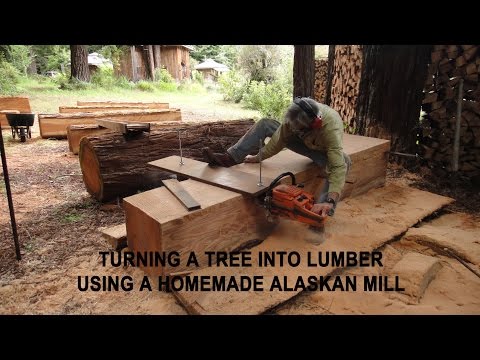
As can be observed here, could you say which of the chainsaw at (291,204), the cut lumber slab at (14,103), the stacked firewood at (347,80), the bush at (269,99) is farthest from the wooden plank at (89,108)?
the chainsaw at (291,204)

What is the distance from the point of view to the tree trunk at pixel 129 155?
170 inches

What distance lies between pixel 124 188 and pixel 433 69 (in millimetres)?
4700

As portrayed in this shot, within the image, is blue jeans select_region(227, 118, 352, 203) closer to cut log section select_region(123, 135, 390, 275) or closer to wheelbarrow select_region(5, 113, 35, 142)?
cut log section select_region(123, 135, 390, 275)

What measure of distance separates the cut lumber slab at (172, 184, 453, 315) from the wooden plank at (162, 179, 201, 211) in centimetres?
56

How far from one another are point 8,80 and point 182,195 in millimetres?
16715

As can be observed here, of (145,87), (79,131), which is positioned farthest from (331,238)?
(145,87)

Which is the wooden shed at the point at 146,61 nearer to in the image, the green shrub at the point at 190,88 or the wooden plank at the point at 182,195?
the green shrub at the point at 190,88

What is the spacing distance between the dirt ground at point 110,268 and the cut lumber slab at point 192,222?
0.39 meters

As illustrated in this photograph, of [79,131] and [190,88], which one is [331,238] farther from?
[190,88]

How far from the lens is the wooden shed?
21078 millimetres

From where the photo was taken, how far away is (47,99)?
533 inches

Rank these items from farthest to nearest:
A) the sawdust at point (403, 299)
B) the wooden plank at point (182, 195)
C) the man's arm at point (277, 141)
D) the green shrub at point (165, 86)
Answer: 1. the green shrub at point (165, 86)
2. the man's arm at point (277, 141)
3. the wooden plank at point (182, 195)
4. the sawdust at point (403, 299)

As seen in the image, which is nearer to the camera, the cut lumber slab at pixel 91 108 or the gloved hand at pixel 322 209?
the gloved hand at pixel 322 209

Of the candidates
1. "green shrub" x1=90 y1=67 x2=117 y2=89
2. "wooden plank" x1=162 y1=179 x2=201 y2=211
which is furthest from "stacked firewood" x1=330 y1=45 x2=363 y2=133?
"green shrub" x1=90 y1=67 x2=117 y2=89
